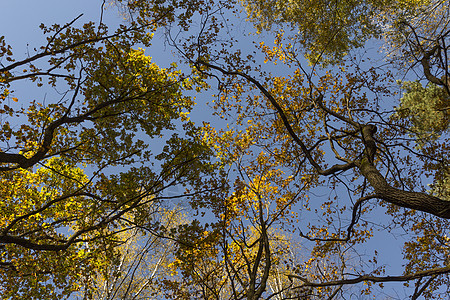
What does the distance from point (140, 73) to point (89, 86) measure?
140 cm

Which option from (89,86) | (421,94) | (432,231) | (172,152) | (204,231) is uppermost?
(421,94)

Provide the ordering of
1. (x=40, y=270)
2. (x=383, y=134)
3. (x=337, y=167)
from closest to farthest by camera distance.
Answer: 1. (x=337, y=167)
2. (x=40, y=270)
3. (x=383, y=134)

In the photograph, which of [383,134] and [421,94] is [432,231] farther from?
[421,94]

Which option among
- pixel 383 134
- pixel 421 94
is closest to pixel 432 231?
pixel 383 134

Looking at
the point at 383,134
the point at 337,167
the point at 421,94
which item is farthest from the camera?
the point at 421,94

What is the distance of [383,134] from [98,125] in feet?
28.4

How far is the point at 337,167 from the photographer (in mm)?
4926

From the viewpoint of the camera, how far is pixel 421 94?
14344 mm

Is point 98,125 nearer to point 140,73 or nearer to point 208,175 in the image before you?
point 140,73

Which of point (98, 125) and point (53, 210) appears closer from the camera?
point (98, 125)

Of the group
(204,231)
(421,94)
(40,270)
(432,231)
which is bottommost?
(40,270)

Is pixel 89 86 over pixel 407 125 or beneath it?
beneath

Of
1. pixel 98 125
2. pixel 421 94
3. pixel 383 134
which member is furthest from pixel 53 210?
pixel 421 94

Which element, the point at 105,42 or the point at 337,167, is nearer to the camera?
the point at 337,167
